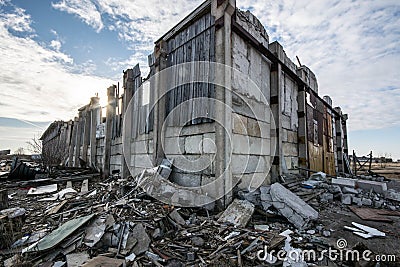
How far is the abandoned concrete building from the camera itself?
4352 mm

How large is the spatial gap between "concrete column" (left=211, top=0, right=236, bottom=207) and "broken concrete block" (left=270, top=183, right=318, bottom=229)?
93cm

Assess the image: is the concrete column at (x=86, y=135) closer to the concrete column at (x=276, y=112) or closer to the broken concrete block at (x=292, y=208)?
the concrete column at (x=276, y=112)

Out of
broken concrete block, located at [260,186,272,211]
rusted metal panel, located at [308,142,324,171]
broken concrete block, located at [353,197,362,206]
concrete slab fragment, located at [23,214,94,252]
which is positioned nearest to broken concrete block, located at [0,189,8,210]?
concrete slab fragment, located at [23,214,94,252]

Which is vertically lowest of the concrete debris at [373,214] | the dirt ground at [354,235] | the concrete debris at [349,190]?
the dirt ground at [354,235]

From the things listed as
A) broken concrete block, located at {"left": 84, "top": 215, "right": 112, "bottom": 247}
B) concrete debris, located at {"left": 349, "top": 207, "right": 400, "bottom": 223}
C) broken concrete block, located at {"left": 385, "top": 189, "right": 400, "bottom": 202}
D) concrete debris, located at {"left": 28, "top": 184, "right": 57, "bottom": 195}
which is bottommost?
concrete debris, located at {"left": 28, "top": 184, "right": 57, "bottom": 195}

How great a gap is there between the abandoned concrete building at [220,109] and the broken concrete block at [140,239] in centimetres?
168

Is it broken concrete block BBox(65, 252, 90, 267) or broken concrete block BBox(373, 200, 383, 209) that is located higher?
broken concrete block BBox(373, 200, 383, 209)

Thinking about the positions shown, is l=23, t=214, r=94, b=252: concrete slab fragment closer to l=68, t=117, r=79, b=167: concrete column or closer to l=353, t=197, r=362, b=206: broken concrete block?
l=353, t=197, r=362, b=206: broken concrete block

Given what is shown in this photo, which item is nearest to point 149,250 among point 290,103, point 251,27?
point 251,27

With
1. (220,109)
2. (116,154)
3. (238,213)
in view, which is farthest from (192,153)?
(116,154)

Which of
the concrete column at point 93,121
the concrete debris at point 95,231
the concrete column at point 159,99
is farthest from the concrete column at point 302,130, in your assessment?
the concrete column at point 93,121

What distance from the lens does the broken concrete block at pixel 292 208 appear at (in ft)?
11.7

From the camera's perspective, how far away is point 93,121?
436 inches

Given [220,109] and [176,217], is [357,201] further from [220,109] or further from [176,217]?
[176,217]
